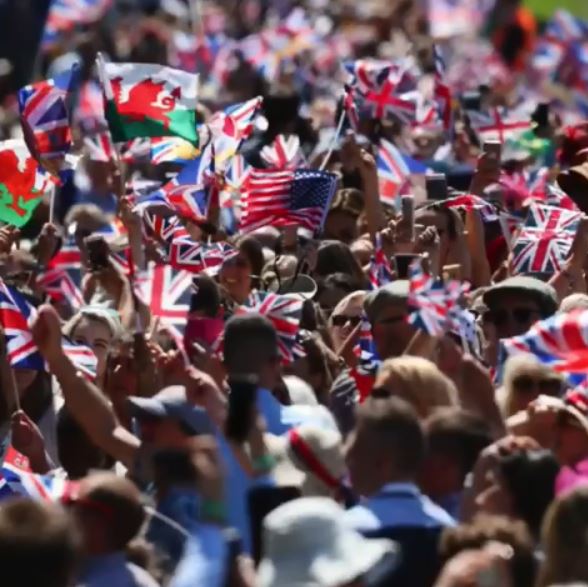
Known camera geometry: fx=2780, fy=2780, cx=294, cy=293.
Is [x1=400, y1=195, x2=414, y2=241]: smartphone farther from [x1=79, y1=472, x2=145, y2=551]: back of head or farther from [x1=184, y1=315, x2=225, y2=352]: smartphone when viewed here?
[x1=79, y1=472, x2=145, y2=551]: back of head

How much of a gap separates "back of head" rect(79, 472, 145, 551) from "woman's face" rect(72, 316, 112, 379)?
12.0 feet

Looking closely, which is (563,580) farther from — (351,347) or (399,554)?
(351,347)

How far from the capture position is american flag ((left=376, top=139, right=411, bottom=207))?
47.7 ft

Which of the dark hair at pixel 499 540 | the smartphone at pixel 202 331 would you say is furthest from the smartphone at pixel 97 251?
the dark hair at pixel 499 540

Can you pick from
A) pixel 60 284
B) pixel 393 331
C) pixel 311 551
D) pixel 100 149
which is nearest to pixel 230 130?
pixel 60 284

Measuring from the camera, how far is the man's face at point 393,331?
31.9 ft

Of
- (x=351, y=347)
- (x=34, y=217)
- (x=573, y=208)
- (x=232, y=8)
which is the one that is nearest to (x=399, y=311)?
(x=351, y=347)

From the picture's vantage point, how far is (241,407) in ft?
23.9

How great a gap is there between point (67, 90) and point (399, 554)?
18.9 ft

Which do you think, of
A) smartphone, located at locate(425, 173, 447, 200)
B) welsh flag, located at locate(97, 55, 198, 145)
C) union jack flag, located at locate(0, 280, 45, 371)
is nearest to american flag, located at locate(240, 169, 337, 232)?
smartphone, located at locate(425, 173, 447, 200)

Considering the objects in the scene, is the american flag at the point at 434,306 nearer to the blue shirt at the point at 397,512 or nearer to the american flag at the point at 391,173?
the blue shirt at the point at 397,512

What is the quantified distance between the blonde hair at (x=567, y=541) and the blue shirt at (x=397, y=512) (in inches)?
20.6

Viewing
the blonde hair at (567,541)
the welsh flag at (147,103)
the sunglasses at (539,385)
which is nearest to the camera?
the blonde hair at (567,541)

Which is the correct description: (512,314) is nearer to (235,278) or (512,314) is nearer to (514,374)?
(514,374)
